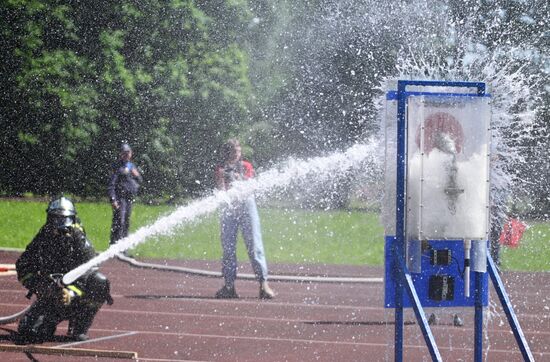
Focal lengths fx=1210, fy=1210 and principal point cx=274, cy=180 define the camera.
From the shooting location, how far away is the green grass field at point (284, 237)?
73.2 ft

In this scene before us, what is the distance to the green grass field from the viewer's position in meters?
22.3

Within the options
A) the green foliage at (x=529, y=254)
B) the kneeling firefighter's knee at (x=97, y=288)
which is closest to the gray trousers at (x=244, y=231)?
the kneeling firefighter's knee at (x=97, y=288)

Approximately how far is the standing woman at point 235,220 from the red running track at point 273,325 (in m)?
0.38

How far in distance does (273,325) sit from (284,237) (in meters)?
20.0

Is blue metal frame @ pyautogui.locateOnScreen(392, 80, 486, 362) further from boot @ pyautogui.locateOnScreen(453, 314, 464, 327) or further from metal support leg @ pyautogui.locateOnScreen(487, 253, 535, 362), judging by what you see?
boot @ pyautogui.locateOnScreen(453, 314, 464, 327)

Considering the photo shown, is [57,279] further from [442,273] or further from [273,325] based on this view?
[442,273]

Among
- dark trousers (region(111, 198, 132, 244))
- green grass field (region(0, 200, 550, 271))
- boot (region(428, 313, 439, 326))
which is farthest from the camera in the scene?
green grass field (region(0, 200, 550, 271))

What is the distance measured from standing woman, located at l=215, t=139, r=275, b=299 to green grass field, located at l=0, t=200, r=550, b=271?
21.4ft

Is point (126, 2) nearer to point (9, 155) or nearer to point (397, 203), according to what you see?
point (9, 155)

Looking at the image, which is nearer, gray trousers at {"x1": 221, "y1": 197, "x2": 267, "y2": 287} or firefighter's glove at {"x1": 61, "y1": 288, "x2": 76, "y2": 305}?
firefighter's glove at {"x1": 61, "y1": 288, "x2": 76, "y2": 305}

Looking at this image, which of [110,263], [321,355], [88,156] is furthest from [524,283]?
[88,156]

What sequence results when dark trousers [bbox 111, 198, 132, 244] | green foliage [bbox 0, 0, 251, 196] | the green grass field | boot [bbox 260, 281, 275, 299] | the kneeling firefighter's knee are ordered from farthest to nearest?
1. green foliage [bbox 0, 0, 251, 196]
2. the green grass field
3. dark trousers [bbox 111, 198, 132, 244]
4. boot [bbox 260, 281, 275, 299]
5. the kneeling firefighter's knee

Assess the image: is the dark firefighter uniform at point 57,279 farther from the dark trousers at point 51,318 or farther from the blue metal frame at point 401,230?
the blue metal frame at point 401,230

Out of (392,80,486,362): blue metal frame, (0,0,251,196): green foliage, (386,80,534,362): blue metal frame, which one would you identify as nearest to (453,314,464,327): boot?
(386,80,534,362): blue metal frame
